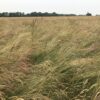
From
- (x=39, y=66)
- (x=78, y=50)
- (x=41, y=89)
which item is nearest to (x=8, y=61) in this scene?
(x=39, y=66)

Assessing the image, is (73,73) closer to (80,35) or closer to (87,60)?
(87,60)

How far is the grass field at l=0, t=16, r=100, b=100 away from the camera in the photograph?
8.99ft

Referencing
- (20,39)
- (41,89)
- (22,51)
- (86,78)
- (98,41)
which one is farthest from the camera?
(98,41)

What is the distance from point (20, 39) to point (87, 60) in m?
0.85

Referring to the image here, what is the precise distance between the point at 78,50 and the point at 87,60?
370 millimetres

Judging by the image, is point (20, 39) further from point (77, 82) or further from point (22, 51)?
point (77, 82)

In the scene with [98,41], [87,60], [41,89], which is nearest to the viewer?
[41,89]

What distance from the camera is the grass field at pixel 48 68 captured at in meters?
2.74

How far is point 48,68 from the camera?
3.06 metres

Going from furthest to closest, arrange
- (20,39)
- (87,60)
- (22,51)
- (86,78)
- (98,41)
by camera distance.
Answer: (98,41) < (20,39) < (22,51) < (87,60) < (86,78)

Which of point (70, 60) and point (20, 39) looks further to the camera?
point (20, 39)

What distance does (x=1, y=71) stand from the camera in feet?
9.27

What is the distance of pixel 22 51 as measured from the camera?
Answer: 3465 mm

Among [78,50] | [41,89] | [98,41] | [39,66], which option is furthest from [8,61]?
[98,41]
